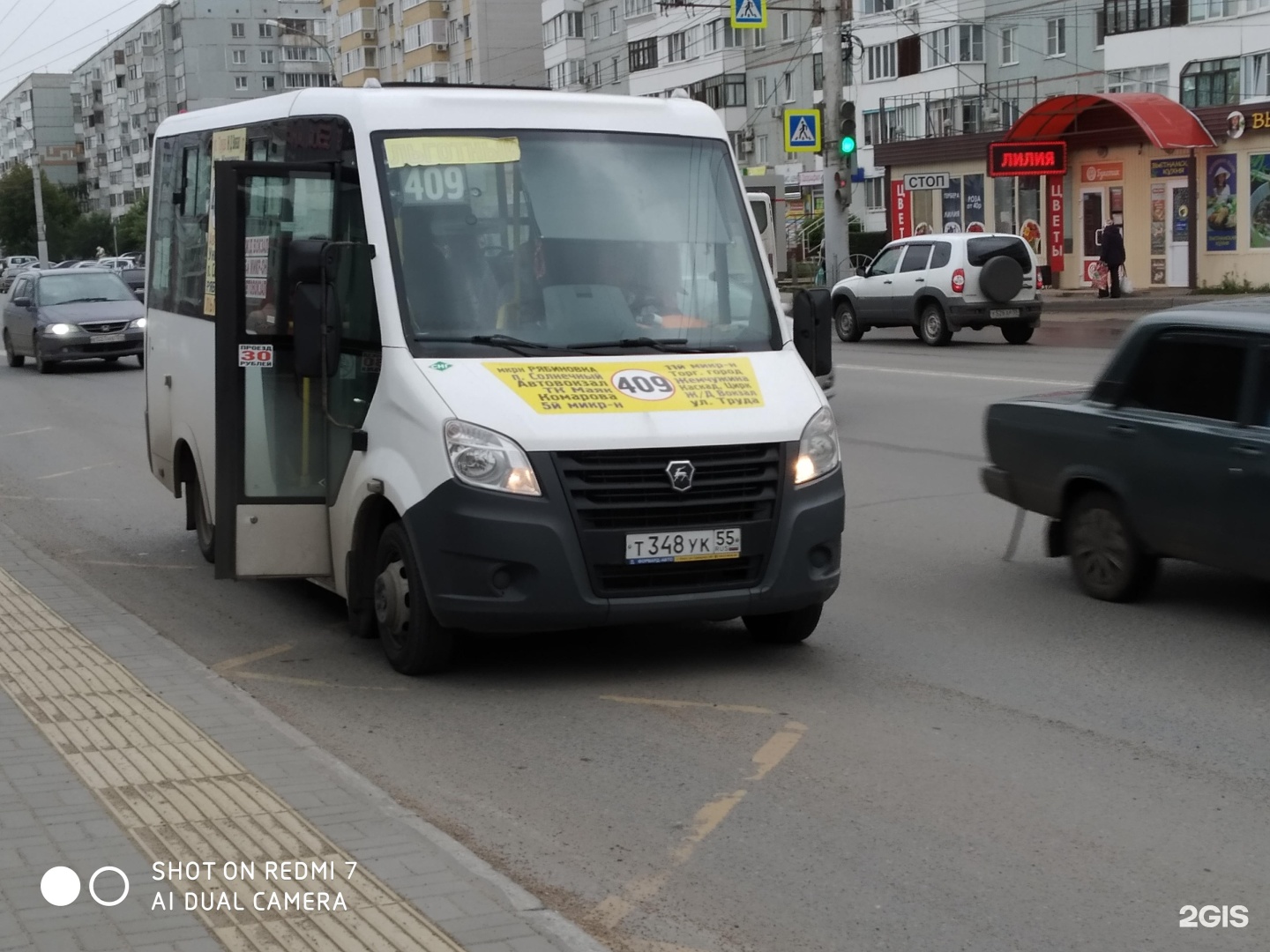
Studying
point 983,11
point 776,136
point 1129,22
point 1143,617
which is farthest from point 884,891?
point 776,136

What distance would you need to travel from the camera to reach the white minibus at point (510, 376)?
6.98 meters

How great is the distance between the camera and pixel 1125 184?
42094 millimetres

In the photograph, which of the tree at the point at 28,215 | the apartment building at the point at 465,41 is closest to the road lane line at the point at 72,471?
the apartment building at the point at 465,41

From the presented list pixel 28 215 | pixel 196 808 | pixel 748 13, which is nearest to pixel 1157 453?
pixel 196 808

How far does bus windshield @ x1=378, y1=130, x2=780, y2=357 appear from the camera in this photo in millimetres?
7570

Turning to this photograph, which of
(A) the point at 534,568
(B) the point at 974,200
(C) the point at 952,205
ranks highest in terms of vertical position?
(B) the point at 974,200

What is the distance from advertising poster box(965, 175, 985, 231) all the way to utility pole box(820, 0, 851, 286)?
37.0ft

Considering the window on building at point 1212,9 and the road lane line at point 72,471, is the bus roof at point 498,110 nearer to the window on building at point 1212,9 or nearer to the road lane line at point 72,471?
the road lane line at point 72,471

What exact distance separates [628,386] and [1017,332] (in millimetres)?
23147

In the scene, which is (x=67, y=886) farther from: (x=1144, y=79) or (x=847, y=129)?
(x=1144, y=79)

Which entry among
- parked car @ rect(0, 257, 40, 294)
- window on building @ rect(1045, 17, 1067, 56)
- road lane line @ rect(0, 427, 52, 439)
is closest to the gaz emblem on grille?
road lane line @ rect(0, 427, 52, 439)

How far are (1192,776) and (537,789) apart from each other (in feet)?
7.10

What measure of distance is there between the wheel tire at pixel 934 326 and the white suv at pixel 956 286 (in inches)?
0.6

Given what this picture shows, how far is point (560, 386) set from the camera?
7.18m
